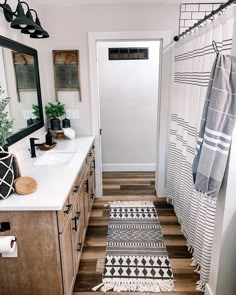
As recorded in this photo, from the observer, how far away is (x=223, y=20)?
149 centimetres

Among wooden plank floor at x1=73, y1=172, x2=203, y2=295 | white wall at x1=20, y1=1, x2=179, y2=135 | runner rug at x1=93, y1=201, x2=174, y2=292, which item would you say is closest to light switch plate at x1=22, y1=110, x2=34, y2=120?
white wall at x1=20, y1=1, x2=179, y2=135

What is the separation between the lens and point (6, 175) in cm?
144

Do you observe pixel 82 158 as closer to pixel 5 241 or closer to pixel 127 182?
pixel 5 241

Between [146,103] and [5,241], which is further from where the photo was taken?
[146,103]

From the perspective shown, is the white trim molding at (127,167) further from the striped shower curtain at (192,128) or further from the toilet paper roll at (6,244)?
the toilet paper roll at (6,244)

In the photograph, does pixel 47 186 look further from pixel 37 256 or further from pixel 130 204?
pixel 130 204

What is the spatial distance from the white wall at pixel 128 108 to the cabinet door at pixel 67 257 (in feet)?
8.53

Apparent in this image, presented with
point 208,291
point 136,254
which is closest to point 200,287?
point 208,291

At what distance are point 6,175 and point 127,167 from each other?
9.90ft

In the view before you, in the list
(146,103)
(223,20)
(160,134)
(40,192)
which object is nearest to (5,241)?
(40,192)

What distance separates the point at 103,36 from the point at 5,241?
244 centimetres

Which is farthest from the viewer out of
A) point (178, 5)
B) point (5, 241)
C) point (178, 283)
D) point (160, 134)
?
point (160, 134)

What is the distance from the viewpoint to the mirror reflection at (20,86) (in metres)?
1.97

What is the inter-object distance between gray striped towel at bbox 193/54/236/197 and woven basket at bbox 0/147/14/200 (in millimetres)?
1192
